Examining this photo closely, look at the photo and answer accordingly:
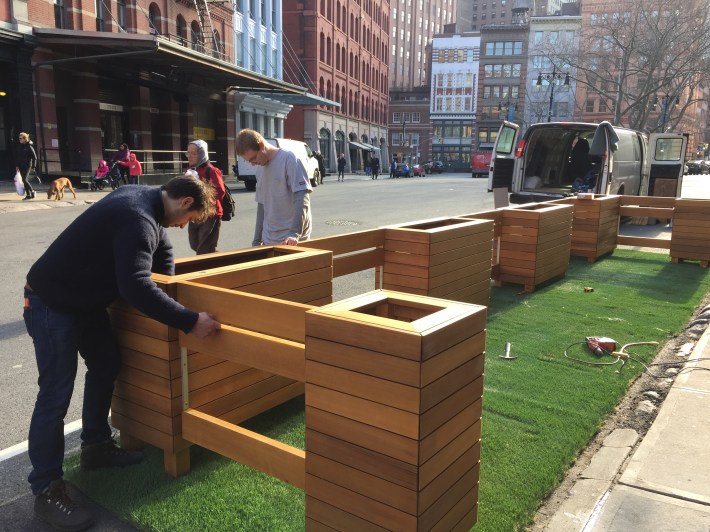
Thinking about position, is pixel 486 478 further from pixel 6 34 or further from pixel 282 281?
pixel 6 34

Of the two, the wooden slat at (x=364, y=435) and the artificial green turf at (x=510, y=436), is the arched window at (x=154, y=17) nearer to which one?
the artificial green turf at (x=510, y=436)

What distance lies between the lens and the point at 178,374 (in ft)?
10.6

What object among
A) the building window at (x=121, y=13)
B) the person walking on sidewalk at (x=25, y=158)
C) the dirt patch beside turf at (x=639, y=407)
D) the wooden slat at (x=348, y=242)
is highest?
the building window at (x=121, y=13)

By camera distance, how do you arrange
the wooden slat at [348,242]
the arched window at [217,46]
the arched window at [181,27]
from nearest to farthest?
the wooden slat at [348,242]
the arched window at [181,27]
the arched window at [217,46]

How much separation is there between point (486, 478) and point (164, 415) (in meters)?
1.78

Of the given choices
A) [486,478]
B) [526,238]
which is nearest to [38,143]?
[526,238]

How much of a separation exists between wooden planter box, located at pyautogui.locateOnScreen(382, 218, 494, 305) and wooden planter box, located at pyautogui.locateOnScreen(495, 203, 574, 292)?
52.5 inches

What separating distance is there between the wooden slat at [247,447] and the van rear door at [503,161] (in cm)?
1124

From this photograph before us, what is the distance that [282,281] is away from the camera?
3852 mm

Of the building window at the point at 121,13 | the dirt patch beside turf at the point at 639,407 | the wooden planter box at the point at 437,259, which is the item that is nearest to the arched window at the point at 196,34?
the building window at the point at 121,13

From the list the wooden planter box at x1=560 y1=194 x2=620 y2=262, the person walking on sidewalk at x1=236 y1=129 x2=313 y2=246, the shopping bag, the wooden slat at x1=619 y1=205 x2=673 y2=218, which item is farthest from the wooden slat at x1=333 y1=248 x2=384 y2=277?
the shopping bag

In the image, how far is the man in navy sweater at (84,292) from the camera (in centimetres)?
279

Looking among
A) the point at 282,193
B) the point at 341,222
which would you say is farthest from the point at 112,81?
the point at 282,193

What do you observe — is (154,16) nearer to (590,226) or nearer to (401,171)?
(401,171)
